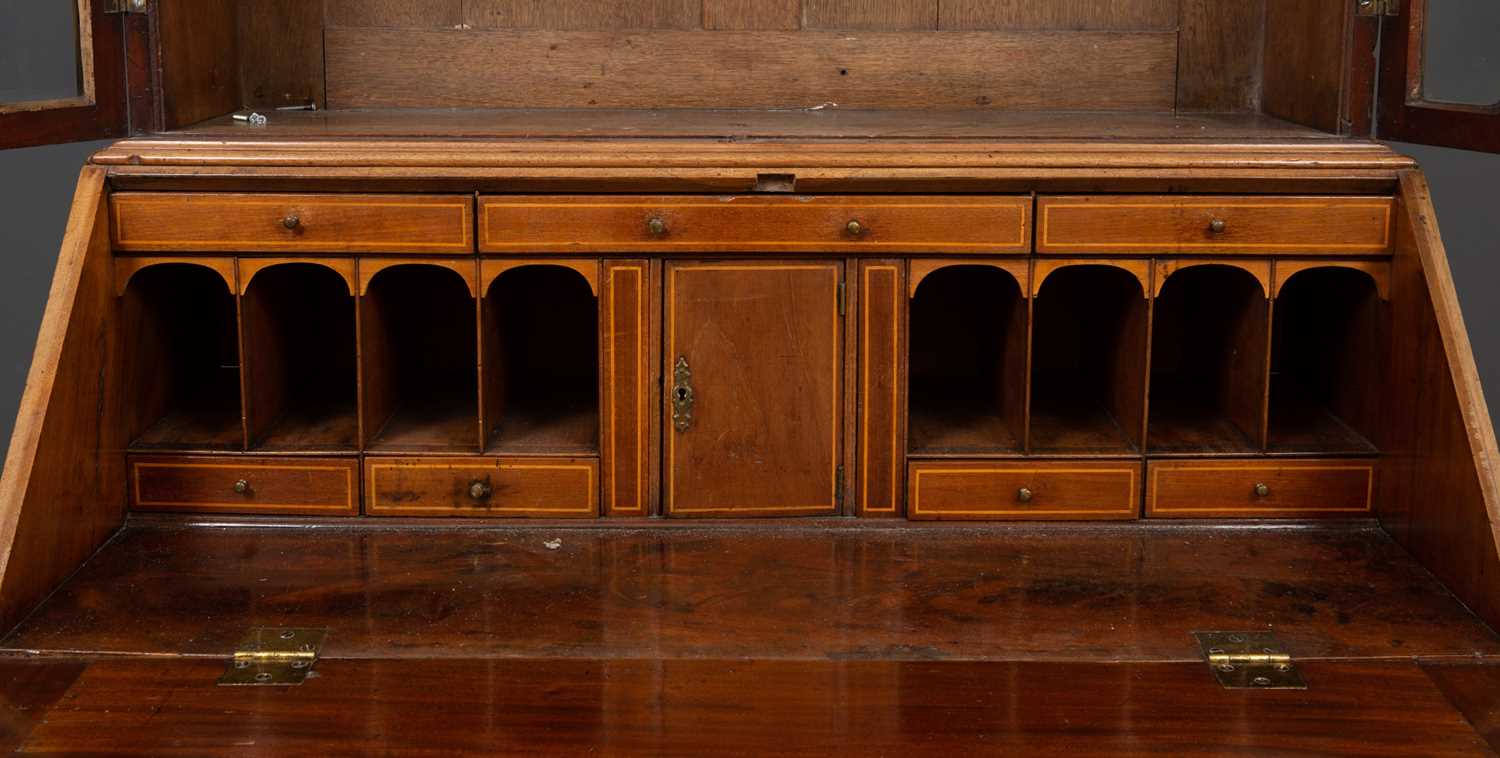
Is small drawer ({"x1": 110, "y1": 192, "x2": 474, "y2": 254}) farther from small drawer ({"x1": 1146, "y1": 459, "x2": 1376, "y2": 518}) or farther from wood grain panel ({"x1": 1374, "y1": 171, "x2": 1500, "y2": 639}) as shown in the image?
wood grain panel ({"x1": 1374, "y1": 171, "x2": 1500, "y2": 639})

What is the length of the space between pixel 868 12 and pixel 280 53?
4.00 ft

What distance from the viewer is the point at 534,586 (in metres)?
2.90

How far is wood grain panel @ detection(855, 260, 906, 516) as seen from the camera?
10.1ft

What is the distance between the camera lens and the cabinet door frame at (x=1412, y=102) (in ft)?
9.91

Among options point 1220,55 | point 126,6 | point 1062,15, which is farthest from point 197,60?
point 1220,55

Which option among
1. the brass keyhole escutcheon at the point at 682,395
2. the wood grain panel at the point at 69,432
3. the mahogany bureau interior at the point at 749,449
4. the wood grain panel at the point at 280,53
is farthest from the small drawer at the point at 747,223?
the wood grain panel at the point at 280,53

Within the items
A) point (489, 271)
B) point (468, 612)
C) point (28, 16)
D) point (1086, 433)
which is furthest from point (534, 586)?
point (28, 16)

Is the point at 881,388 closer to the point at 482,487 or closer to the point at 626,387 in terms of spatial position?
the point at 626,387

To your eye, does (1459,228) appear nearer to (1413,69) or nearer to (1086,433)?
(1413,69)

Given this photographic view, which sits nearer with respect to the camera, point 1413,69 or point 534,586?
point 534,586

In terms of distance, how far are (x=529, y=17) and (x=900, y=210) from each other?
110 cm

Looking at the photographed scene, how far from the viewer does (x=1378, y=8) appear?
321cm

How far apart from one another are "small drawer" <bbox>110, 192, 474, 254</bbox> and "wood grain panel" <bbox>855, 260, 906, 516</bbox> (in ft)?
2.27

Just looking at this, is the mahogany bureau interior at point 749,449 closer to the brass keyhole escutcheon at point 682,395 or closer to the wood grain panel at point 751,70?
the brass keyhole escutcheon at point 682,395
